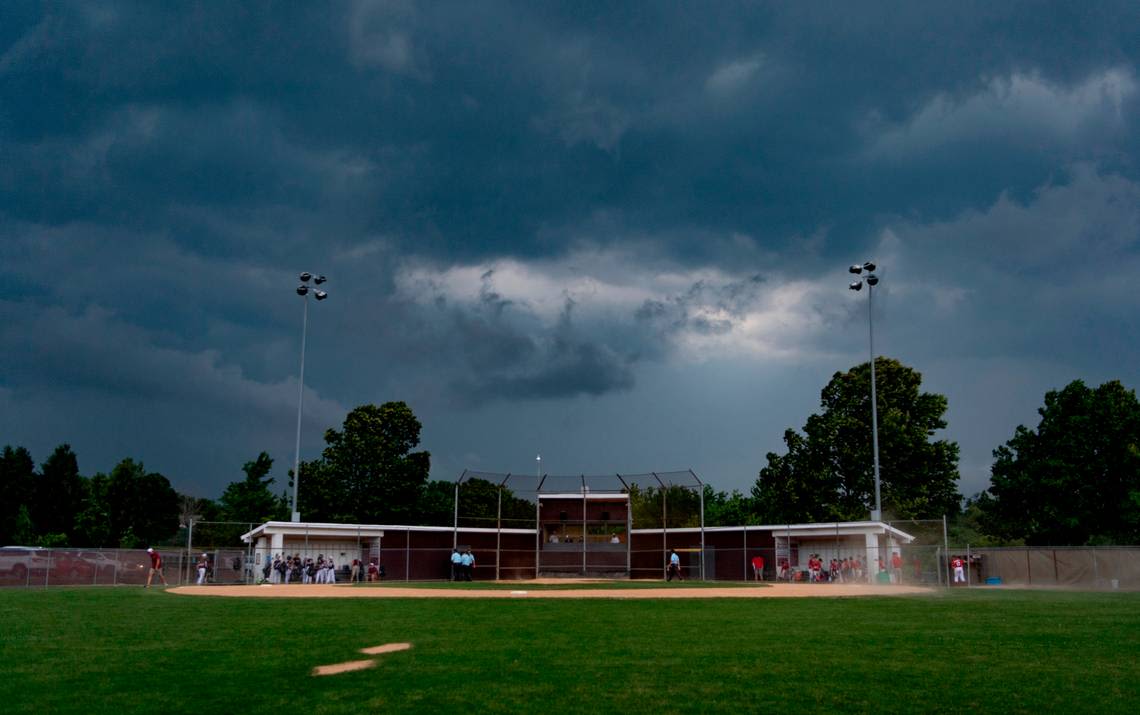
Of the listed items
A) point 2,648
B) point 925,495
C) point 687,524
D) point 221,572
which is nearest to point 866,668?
point 2,648

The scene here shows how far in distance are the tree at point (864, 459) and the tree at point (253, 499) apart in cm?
4317

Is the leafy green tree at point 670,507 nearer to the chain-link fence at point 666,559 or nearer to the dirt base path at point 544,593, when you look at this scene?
the chain-link fence at point 666,559

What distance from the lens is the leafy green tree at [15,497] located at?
7019 centimetres

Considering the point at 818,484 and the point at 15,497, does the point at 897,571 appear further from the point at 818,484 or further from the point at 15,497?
the point at 15,497

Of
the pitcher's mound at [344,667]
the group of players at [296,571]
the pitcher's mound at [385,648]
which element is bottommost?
the group of players at [296,571]

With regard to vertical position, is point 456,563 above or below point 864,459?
below

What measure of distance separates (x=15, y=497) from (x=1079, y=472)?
75863 millimetres

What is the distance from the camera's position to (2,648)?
14469mm

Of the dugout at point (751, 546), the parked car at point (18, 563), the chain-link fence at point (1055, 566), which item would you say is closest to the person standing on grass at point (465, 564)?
the dugout at point (751, 546)

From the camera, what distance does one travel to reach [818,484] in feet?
207

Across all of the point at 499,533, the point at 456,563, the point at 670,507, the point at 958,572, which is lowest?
the point at 958,572

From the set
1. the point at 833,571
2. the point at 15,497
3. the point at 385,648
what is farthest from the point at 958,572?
the point at 15,497

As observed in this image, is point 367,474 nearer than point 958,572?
No

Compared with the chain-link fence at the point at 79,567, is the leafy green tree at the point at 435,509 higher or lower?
higher
